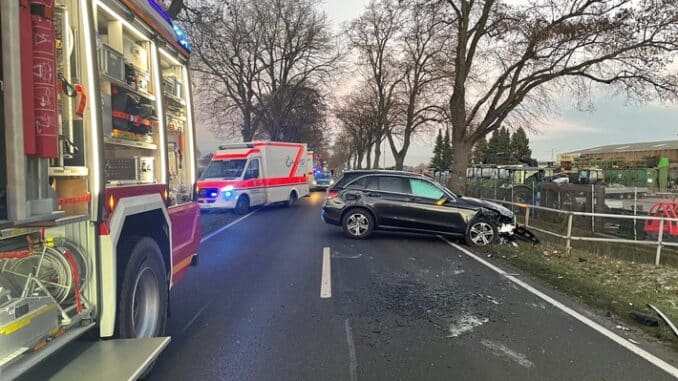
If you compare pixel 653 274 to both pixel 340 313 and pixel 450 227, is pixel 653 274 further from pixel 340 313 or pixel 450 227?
pixel 340 313

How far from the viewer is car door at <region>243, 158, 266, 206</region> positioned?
18344mm

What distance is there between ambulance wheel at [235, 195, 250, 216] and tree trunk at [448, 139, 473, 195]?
355 inches

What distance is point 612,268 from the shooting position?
30.0 feet

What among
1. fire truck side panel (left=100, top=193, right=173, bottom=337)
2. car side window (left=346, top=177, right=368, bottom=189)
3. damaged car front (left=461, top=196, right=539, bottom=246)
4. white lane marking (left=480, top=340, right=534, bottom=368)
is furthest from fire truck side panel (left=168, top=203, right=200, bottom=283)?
damaged car front (left=461, top=196, right=539, bottom=246)

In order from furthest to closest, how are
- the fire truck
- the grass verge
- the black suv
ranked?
the black suv
the grass verge
the fire truck

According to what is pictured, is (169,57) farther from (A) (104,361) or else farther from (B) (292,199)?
(B) (292,199)

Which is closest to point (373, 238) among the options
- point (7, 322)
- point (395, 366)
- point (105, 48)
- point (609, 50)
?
point (395, 366)

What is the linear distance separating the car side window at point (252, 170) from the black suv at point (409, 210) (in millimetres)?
6839

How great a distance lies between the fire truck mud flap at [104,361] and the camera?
106 inches

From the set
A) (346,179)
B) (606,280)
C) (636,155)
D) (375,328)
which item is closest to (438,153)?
(636,155)

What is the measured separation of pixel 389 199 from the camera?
1170cm

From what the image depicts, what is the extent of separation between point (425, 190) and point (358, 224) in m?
1.89

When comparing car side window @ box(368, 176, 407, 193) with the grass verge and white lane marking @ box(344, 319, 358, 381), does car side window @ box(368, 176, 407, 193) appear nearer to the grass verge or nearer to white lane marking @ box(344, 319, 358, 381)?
the grass verge

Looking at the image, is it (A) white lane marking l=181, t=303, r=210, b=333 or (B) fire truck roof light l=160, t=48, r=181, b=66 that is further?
(A) white lane marking l=181, t=303, r=210, b=333
